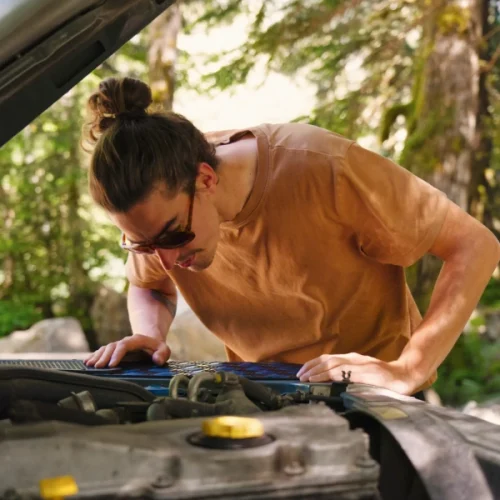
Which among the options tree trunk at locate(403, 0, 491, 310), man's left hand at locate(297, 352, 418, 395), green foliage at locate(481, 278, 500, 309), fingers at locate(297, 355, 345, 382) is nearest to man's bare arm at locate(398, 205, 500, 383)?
man's left hand at locate(297, 352, 418, 395)

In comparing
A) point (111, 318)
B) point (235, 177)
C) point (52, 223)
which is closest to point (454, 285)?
point (235, 177)

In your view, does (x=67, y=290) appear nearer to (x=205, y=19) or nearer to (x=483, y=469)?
(x=205, y=19)

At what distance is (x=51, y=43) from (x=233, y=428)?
3.20 ft

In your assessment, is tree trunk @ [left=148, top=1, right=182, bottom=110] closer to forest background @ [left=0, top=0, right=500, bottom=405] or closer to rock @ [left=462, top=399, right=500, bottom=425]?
forest background @ [left=0, top=0, right=500, bottom=405]

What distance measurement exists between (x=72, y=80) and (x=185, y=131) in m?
0.48

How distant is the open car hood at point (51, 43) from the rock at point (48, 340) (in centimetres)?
710

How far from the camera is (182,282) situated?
8.98 ft

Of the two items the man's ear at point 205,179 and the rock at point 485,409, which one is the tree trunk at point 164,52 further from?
the man's ear at point 205,179

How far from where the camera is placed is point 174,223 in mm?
2166

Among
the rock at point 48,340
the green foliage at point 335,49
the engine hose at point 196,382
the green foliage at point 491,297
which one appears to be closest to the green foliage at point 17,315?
the rock at point 48,340

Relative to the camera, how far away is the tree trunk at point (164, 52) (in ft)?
28.2

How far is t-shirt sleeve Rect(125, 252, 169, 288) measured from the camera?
281 cm

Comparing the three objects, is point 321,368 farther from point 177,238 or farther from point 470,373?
point 470,373

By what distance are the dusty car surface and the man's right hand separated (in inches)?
10.2
